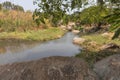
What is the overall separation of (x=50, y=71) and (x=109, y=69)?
1.48 m

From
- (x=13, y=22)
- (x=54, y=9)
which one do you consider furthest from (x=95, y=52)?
(x=13, y=22)

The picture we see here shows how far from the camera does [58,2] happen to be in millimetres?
7574

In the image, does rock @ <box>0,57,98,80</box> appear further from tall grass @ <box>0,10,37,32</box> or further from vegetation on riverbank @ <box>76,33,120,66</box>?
tall grass @ <box>0,10,37,32</box>

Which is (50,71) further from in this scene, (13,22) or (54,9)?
(13,22)

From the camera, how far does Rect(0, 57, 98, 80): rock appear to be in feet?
18.5

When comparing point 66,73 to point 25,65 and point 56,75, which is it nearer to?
point 56,75

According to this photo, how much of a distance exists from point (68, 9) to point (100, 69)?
2.37 meters

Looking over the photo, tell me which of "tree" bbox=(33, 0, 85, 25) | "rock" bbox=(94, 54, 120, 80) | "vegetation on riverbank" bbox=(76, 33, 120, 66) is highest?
"tree" bbox=(33, 0, 85, 25)

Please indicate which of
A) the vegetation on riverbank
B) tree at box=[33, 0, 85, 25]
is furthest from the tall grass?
tree at box=[33, 0, 85, 25]

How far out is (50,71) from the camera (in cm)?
572

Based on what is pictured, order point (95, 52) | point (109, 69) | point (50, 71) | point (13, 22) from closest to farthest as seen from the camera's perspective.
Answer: point (50, 71)
point (109, 69)
point (95, 52)
point (13, 22)

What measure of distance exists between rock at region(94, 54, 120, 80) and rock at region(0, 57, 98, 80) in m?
0.28

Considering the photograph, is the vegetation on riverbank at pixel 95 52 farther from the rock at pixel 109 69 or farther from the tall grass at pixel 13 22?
the tall grass at pixel 13 22

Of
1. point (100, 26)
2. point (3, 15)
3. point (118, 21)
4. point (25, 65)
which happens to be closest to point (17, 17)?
point (3, 15)
